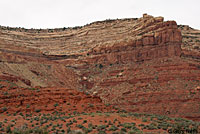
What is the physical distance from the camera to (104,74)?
62.0 m

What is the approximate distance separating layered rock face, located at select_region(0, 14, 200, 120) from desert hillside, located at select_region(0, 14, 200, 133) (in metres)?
0.14

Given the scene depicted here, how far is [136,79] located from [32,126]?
107ft

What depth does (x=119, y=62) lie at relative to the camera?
62750mm

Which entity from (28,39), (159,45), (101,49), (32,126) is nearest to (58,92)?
(32,126)

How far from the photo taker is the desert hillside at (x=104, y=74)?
3003 cm

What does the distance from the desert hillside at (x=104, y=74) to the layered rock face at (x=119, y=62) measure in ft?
0.46

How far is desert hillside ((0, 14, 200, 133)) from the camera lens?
30.0m

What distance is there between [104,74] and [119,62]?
152 inches

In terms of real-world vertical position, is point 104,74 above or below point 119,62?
below

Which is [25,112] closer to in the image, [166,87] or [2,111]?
[2,111]

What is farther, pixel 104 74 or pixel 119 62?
pixel 119 62

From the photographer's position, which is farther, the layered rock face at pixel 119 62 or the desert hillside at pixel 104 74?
the layered rock face at pixel 119 62

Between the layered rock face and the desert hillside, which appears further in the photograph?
the layered rock face

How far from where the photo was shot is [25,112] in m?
29.7
